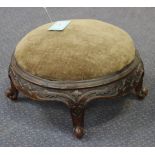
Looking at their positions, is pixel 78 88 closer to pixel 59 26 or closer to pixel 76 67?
pixel 76 67

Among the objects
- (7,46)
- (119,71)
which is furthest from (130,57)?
(7,46)

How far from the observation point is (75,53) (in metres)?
1.24

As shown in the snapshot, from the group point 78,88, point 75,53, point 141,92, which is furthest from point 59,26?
point 141,92

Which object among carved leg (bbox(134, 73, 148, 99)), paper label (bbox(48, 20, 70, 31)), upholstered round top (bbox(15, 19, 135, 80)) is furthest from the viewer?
carved leg (bbox(134, 73, 148, 99))

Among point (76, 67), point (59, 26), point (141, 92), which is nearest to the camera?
point (76, 67)

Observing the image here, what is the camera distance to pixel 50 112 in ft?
4.97

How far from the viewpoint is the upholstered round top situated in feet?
3.99

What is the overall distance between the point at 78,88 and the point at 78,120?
0.16 metres

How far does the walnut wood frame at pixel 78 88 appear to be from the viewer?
4.01 feet

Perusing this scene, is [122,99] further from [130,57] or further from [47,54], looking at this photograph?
[47,54]

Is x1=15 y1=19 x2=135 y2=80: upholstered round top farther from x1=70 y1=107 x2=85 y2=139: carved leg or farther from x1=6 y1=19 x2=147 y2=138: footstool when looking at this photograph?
x1=70 y1=107 x2=85 y2=139: carved leg

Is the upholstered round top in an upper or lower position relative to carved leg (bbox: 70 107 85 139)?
upper

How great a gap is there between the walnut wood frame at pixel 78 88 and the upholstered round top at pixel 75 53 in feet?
0.08

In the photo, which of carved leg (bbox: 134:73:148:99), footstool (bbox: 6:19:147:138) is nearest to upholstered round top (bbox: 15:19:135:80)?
footstool (bbox: 6:19:147:138)
